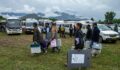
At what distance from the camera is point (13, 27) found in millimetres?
42219

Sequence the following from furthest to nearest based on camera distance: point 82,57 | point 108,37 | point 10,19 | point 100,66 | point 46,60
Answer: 1. point 10,19
2. point 108,37
3. point 46,60
4. point 100,66
5. point 82,57

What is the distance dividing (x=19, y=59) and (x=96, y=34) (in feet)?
14.1

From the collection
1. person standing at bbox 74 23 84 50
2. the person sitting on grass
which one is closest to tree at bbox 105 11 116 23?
the person sitting on grass

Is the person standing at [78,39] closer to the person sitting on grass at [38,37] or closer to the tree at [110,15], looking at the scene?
the person sitting on grass at [38,37]

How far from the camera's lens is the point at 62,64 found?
14.4 metres

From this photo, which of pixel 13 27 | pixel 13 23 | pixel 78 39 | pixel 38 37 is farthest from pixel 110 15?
pixel 78 39

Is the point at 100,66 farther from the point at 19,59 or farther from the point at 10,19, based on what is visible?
the point at 10,19

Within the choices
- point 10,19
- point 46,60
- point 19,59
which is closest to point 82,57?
point 46,60

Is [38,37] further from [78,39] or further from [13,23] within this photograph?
[13,23]

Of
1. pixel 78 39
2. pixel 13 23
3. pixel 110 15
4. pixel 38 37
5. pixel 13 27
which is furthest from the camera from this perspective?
pixel 110 15

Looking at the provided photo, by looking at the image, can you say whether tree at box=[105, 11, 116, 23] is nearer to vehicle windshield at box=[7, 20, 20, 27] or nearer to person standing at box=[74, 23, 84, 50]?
vehicle windshield at box=[7, 20, 20, 27]

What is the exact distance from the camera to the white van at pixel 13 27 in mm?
42000

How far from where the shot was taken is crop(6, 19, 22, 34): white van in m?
42.0

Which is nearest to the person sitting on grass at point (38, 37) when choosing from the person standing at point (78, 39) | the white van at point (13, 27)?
the person standing at point (78, 39)
